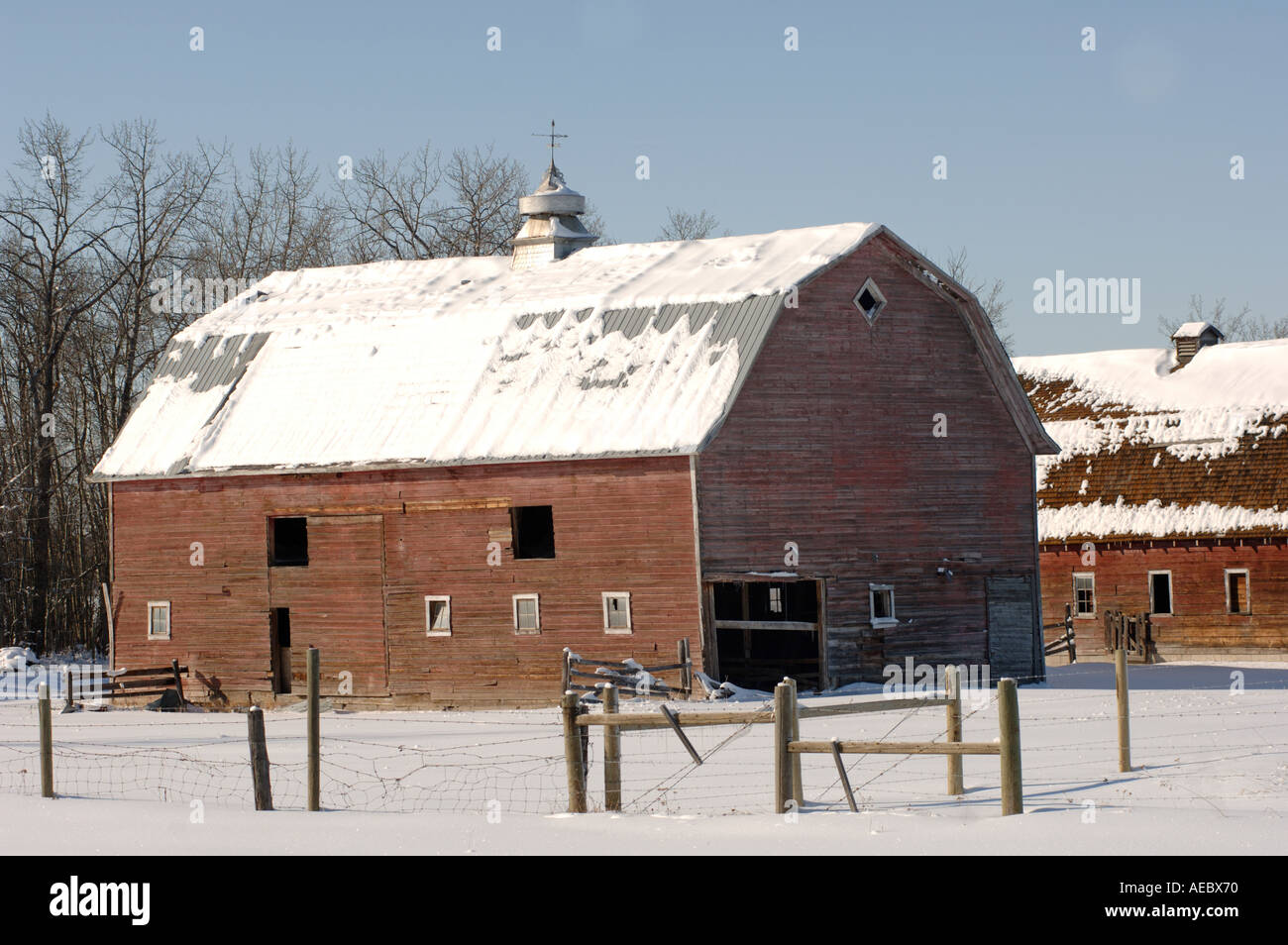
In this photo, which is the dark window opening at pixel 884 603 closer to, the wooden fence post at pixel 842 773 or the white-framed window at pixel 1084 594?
the wooden fence post at pixel 842 773

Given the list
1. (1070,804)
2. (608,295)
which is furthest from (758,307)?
(1070,804)

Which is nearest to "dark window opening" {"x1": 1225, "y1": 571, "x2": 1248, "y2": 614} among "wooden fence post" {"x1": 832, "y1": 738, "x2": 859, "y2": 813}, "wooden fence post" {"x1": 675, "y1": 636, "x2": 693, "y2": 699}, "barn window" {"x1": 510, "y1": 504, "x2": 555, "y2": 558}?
"barn window" {"x1": 510, "y1": 504, "x2": 555, "y2": 558}

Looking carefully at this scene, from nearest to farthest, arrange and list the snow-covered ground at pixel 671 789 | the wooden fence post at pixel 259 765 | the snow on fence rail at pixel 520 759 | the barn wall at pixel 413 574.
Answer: the snow-covered ground at pixel 671 789 < the snow on fence rail at pixel 520 759 < the wooden fence post at pixel 259 765 < the barn wall at pixel 413 574

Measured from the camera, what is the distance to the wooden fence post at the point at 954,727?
47.9 ft

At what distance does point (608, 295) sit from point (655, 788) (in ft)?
52.8

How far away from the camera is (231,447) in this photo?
105 feet

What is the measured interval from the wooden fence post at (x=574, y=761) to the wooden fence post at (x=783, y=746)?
160cm

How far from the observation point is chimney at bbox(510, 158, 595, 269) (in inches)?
1389

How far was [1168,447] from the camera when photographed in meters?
42.4

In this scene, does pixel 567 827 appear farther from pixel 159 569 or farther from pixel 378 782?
pixel 159 569

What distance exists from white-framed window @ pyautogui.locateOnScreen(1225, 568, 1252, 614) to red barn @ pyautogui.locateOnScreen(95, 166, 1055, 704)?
11474 millimetres

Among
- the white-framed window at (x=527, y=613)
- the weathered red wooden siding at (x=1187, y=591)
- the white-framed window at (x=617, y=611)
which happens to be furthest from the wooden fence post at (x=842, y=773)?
the weathered red wooden siding at (x=1187, y=591)

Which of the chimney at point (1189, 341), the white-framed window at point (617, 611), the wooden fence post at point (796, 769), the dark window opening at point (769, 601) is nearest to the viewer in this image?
the wooden fence post at point (796, 769)

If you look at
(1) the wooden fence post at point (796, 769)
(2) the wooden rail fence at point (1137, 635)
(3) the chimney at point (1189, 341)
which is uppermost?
(3) the chimney at point (1189, 341)
